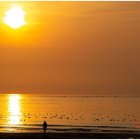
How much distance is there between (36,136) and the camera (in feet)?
121

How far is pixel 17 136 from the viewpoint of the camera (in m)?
36.9

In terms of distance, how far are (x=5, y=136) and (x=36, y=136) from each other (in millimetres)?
2714

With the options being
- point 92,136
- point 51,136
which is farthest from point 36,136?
point 92,136

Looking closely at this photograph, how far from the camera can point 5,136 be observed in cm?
3612

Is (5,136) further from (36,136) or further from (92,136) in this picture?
(92,136)

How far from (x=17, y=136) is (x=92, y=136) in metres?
6.66

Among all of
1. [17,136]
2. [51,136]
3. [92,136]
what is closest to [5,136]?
[17,136]

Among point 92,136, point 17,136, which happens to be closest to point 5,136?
point 17,136

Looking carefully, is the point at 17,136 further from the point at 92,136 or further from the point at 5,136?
the point at 92,136

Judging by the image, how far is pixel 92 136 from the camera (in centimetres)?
3809

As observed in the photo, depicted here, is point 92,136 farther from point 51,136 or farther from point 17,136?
point 17,136

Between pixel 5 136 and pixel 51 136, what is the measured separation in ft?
13.1

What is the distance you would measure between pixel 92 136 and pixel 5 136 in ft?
25.4

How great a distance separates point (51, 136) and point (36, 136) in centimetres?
131
